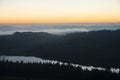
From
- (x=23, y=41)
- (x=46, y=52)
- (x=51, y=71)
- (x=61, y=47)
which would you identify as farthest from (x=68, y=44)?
(x=51, y=71)

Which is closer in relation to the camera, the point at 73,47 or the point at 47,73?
the point at 47,73

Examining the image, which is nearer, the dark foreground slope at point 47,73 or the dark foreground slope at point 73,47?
the dark foreground slope at point 47,73

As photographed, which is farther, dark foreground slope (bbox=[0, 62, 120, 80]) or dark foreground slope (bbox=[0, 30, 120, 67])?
dark foreground slope (bbox=[0, 30, 120, 67])

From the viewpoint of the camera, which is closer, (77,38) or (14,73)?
(14,73)

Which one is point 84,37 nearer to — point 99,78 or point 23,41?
point 23,41

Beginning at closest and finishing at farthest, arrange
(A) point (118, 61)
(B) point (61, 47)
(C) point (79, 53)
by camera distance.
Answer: (A) point (118, 61) → (C) point (79, 53) → (B) point (61, 47)
